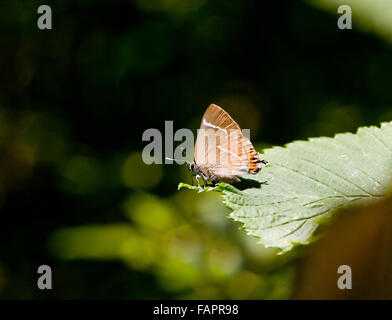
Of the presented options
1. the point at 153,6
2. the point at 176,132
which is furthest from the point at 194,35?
the point at 176,132

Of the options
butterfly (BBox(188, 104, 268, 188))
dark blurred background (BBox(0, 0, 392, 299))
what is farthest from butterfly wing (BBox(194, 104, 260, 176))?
dark blurred background (BBox(0, 0, 392, 299))

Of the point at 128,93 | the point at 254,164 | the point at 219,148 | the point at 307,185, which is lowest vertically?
the point at 307,185

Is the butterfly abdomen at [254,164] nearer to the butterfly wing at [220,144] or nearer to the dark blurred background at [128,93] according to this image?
the butterfly wing at [220,144]

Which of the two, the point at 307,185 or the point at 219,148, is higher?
the point at 219,148

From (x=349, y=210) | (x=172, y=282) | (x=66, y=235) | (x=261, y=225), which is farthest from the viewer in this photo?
(x=66, y=235)

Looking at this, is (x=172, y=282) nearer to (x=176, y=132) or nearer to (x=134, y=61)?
(x=176, y=132)

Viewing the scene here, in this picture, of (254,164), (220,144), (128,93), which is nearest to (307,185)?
(254,164)

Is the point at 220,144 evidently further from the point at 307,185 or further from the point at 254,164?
the point at 307,185
